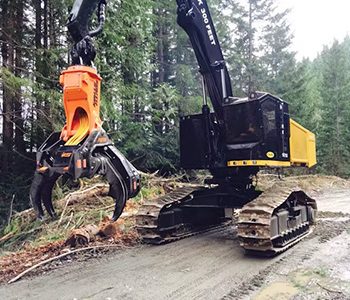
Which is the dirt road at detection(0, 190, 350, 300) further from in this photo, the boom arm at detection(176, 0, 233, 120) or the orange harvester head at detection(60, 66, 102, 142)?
the boom arm at detection(176, 0, 233, 120)

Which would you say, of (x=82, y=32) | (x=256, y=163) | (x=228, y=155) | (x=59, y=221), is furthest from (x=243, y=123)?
(x=59, y=221)

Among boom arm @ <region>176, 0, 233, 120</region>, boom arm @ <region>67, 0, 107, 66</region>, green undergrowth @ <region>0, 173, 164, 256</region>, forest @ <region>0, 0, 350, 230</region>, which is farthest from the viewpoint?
forest @ <region>0, 0, 350, 230</region>

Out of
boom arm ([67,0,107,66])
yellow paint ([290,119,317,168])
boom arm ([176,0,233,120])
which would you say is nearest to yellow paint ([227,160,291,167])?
yellow paint ([290,119,317,168])

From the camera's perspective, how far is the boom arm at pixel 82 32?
3.69 metres

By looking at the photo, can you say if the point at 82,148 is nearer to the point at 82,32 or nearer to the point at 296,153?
the point at 82,32

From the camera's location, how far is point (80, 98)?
3.50 m

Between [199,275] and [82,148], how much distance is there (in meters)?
2.30

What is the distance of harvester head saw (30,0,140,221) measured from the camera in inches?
133

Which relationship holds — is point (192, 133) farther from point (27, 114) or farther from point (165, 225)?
point (27, 114)

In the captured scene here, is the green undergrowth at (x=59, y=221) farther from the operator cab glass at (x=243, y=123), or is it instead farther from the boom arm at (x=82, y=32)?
the boom arm at (x=82, y=32)

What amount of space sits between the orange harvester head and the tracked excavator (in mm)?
2763

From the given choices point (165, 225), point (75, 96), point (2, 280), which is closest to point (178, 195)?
point (165, 225)

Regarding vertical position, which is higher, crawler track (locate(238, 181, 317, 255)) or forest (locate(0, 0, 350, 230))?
forest (locate(0, 0, 350, 230))

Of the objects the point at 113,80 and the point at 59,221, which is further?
the point at 113,80
